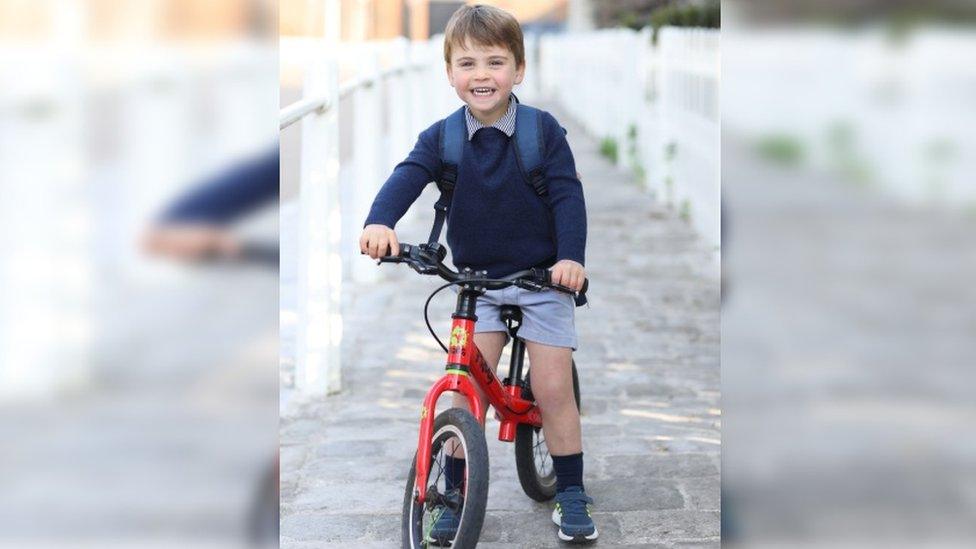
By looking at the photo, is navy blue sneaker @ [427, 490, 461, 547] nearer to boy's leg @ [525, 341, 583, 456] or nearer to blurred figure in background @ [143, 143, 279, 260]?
boy's leg @ [525, 341, 583, 456]

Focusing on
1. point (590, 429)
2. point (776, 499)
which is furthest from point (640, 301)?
point (776, 499)

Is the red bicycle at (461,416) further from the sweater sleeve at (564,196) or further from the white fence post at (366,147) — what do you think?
the white fence post at (366,147)

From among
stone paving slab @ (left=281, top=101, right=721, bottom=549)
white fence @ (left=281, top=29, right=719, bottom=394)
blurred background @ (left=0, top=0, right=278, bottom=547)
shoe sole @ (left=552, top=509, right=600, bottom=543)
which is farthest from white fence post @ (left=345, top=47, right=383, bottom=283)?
blurred background @ (left=0, top=0, right=278, bottom=547)

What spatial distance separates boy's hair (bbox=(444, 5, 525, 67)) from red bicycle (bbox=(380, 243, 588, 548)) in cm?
53

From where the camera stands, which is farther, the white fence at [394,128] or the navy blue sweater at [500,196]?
the white fence at [394,128]

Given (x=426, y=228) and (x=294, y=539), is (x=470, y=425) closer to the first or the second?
(x=294, y=539)

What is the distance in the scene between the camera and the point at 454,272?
10.3 ft

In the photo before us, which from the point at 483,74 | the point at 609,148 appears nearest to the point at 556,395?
the point at 483,74

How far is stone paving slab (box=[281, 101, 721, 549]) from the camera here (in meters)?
3.72

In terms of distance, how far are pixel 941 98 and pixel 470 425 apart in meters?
2.37

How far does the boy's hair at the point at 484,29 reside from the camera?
328 centimetres

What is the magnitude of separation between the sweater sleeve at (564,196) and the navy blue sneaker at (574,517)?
672 mm

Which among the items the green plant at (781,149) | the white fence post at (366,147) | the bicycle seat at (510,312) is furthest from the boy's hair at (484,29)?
the white fence post at (366,147)

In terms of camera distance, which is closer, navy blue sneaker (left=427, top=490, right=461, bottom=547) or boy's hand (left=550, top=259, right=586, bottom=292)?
boy's hand (left=550, top=259, right=586, bottom=292)
